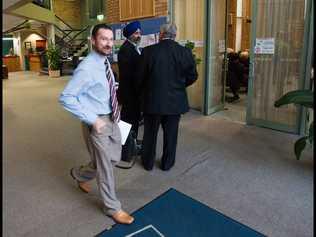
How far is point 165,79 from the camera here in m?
2.80

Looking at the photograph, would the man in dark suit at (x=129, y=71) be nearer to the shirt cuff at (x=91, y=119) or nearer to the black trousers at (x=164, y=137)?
the black trousers at (x=164, y=137)

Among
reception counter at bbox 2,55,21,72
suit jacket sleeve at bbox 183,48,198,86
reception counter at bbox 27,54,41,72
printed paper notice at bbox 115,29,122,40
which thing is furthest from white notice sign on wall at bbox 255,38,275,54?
reception counter at bbox 2,55,21,72

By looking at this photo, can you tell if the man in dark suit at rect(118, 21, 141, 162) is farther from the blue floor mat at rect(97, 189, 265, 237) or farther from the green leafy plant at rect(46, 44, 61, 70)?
the green leafy plant at rect(46, 44, 61, 70)

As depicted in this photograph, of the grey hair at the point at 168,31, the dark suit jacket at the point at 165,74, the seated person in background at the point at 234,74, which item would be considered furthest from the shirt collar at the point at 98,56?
the seated person in background at the point at 234,74

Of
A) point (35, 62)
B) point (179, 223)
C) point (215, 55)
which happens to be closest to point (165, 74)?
point (179, 223)

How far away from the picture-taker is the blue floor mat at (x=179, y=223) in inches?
82.3

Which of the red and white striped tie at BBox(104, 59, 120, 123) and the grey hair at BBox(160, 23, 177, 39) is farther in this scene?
Answer: the grey hair at BBox(160, 23, 177, 39)

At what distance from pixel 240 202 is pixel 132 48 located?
1918 mm

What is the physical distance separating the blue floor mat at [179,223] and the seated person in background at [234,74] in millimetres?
4275

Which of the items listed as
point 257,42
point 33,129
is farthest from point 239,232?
point 33,129

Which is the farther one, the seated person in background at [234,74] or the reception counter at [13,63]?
the reception counter at [13,63]

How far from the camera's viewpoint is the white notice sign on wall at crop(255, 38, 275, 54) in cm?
421

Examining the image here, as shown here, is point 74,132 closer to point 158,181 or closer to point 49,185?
point 49,185

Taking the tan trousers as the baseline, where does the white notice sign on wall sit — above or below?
above
